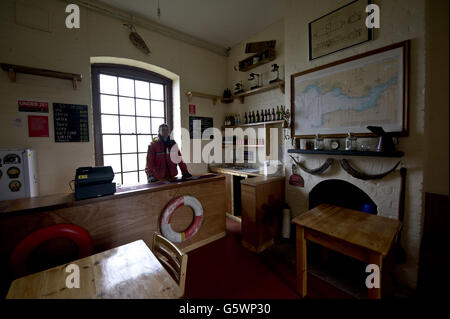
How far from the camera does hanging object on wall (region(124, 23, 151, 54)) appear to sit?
2.96 meters

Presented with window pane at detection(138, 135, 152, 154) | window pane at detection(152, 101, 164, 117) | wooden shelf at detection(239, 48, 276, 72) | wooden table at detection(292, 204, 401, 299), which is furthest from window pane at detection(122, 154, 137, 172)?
wooden table at detection(292, 204, 401, 299)

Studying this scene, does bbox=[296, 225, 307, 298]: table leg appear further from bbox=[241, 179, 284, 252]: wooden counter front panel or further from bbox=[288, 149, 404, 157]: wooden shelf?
bbox=[288, 149, 404, 157]: wooden shelf

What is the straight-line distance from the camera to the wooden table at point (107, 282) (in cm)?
93

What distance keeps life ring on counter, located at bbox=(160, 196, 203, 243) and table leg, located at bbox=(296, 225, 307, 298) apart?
4.00 ft

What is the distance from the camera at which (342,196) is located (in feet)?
7.42

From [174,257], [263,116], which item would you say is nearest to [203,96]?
[263,116]

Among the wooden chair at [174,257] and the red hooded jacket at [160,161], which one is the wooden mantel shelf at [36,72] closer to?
the red hooded jacket at [160,161]

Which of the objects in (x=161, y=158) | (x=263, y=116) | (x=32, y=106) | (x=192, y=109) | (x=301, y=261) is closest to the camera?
(x=301, y=261)

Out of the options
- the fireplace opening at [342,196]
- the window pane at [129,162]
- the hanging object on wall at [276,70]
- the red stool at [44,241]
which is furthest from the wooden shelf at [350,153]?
the window pane at [129,162]

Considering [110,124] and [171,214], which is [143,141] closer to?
[110,124]

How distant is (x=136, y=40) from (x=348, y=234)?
11.9 feet

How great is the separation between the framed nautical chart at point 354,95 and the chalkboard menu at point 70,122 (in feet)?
9.29

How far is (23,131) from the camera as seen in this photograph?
7.63 feet

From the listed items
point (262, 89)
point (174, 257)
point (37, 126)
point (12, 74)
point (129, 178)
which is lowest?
point (174, 257)
